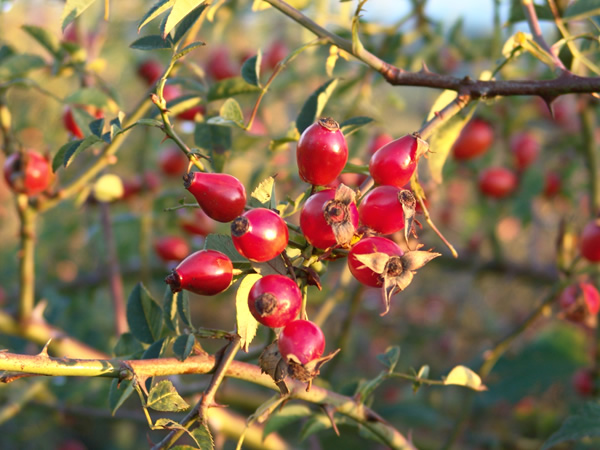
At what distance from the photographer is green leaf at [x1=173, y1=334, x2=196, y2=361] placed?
2.29 feet

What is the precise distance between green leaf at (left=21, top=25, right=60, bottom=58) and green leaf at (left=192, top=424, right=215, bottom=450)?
3.04 ft

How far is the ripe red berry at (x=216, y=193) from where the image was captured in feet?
2.29

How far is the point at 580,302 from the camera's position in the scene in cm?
127

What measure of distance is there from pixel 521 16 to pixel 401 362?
170cm

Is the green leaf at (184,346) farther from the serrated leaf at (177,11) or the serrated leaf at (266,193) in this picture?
the serrated leaf at (177,11)

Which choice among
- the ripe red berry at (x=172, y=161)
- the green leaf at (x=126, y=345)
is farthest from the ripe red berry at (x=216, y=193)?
the ripe red berry at (x=172, y=161)

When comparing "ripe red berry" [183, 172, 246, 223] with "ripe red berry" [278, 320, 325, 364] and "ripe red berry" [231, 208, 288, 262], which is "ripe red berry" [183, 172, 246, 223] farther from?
"ripe red berry" [278, 320, 325, 364]

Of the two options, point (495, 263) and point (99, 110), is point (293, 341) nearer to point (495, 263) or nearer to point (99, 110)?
point (99, 110)

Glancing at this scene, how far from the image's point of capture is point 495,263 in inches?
87.3

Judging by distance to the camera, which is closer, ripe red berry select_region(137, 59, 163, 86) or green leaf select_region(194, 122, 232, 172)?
green leaf select_region(194, 122, 232, 172)

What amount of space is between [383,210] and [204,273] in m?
0.22

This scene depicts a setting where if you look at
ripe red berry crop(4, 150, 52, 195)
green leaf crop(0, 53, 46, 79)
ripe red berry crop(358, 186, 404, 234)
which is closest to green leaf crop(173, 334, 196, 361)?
ripe red berry crop(358, 186, 404, 234)

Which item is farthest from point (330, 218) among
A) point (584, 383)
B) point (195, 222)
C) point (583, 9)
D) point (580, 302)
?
point (584, 383)

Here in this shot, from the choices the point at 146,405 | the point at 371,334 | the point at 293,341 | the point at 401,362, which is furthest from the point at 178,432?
the point at 371,334
